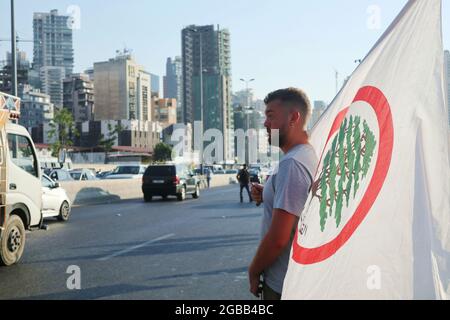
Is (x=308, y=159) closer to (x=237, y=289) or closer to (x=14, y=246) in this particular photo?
(x=237, y=289)

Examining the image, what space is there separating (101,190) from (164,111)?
165 meters

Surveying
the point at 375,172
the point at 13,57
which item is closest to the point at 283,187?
the point at 375,172

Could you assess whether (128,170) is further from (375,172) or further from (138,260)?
(375,172)

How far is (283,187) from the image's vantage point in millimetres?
2723

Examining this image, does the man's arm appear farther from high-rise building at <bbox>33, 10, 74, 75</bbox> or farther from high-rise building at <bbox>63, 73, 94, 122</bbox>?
high-rise building at <bbox>63, 73, 94, 122</bbox>

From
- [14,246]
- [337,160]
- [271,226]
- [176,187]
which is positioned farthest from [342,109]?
[176,187]

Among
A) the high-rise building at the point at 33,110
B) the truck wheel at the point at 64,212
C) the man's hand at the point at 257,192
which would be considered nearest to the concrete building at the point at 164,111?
the high-rise building at the point at 33,110

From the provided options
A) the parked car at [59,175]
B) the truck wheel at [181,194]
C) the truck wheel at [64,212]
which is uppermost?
the parked car at [59,175]

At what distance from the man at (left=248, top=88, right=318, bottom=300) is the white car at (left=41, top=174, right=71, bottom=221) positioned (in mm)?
13336

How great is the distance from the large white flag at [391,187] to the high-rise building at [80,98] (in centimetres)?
16425

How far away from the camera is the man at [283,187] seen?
8.86 feet

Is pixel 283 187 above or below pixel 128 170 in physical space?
above

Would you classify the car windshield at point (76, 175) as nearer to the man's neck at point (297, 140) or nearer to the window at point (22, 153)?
the window at point (22, 153)

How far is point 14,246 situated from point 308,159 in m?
7.29
